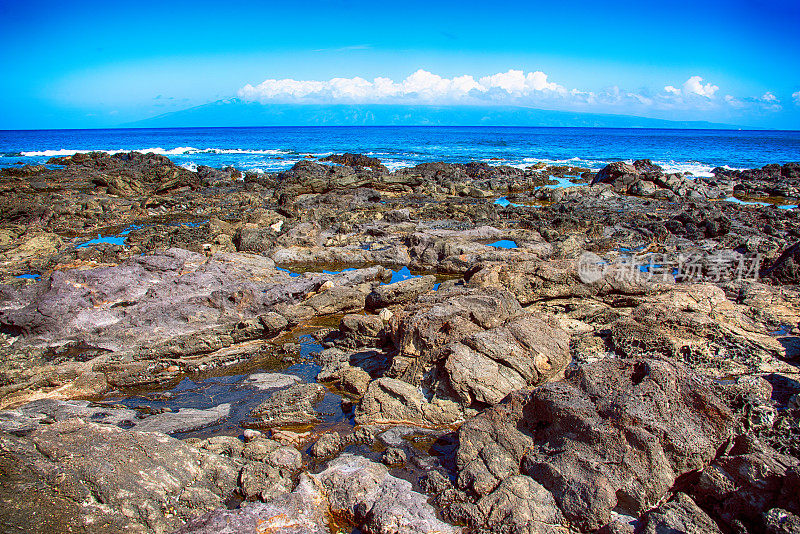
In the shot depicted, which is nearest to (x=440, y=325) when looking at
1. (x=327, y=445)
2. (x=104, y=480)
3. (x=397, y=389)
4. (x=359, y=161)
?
(x=397, y=389)

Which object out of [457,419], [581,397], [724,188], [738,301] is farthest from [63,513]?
[724,188]

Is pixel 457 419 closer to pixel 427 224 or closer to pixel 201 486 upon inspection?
pixel 201 486

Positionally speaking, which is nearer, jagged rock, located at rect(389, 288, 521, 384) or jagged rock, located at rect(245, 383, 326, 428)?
jagged rock, located at rect(245, 383, 326, 428)

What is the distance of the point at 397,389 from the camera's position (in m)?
6.76

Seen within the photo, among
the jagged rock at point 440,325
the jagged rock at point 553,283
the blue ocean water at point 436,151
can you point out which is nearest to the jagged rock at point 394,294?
the jagged rock at point 553,283

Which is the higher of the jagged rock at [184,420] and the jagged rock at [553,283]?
the jagged rock at [553,283]

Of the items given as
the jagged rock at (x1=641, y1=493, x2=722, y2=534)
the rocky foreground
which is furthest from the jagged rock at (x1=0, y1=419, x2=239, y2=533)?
the jagged rock at (x1=641, y1=493, x2=722, y2=534)

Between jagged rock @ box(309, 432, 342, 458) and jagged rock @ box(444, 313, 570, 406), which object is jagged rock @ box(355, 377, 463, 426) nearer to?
jagged rock @ box(444, 313, 570, 406)

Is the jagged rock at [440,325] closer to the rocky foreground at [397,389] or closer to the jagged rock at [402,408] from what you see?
the rocky foreground at [397,389]

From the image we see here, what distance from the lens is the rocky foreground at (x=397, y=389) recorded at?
4391mm

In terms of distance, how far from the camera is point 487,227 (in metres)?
18.9

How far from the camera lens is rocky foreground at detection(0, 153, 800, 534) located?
14.4 feet

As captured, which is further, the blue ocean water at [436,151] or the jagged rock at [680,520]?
the blue ocean water at [436,151]

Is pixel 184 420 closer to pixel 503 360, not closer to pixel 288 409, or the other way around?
pixel 288 409
